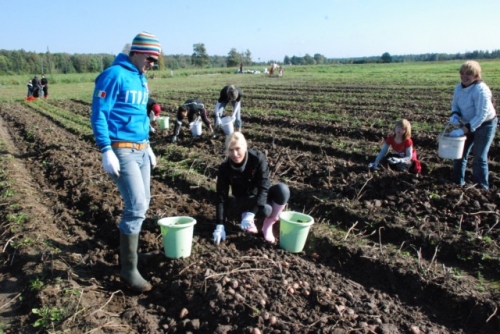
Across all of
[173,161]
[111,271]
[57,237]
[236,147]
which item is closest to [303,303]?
[236,147]

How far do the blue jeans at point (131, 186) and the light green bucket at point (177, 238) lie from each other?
27 centimetres

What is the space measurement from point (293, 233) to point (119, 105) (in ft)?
6.07

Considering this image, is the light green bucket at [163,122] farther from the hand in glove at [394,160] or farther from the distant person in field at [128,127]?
the distant person in field at [128,127]

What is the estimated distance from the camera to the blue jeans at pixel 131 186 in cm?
301

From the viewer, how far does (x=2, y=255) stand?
385 centimetres

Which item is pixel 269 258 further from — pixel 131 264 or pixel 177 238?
pixel 131 264

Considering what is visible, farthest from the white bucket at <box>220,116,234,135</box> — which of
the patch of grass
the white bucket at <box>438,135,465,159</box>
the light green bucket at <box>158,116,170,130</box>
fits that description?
the patch of grass

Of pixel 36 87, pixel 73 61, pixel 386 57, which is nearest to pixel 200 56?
pixel 73 61

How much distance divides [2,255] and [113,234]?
103cm

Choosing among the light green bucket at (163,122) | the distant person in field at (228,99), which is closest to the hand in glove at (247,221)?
the distant person in field at (228,99)

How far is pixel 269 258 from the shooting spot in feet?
11.5

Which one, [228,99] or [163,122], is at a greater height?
[228,99]

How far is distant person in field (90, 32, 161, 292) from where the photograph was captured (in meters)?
2.86

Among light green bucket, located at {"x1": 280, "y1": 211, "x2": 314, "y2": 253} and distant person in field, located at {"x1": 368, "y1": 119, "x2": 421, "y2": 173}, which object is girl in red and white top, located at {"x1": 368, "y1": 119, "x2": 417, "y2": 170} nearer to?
distant person in field, located at {"x1": 368, "y1": 119, "x2": 421, "y2": 173}
